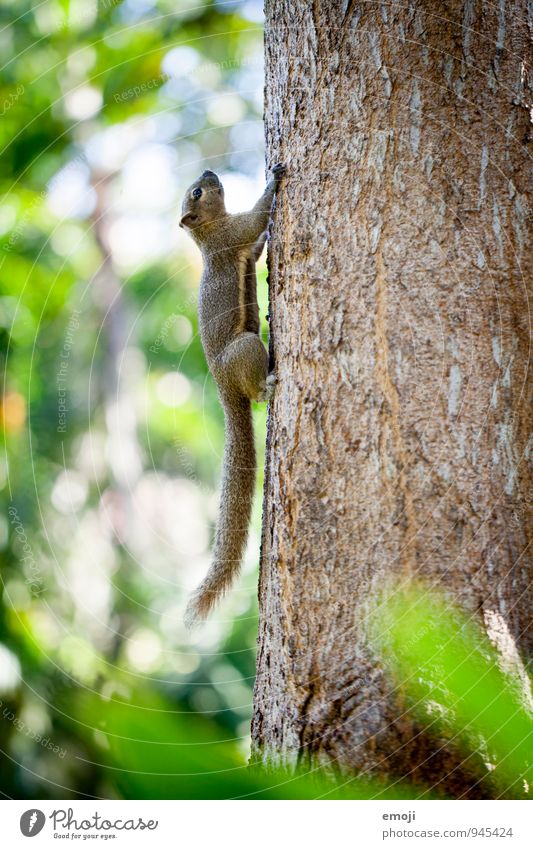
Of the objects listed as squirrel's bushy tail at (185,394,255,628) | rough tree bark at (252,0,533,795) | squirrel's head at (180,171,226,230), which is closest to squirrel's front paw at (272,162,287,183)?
rough tree bark at (252,0,533,795)

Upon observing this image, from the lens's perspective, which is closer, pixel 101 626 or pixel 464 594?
pixel 464 594

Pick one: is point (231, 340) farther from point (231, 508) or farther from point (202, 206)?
point (202, 206)

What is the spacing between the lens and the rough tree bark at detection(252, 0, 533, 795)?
2.04 metres

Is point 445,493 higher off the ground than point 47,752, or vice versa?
point 445,493

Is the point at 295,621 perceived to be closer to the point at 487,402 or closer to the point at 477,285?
the point at 487,402

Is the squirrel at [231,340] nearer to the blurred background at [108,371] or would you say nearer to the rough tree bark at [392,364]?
the blurred background at [108,371]

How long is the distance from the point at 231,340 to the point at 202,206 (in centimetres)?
99

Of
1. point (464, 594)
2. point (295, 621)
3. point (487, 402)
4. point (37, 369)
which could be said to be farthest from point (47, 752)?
point (37, 369)

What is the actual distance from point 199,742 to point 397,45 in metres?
2.13

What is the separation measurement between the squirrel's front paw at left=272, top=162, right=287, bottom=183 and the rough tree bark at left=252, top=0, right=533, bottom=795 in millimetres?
133

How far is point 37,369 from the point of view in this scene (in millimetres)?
7754

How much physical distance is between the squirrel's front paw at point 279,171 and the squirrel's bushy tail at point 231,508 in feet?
3.60

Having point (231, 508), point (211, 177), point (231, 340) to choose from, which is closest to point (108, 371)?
point (211, 177)

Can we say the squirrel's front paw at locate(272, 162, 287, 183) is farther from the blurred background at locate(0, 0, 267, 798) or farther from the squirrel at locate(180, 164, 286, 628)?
the blurred background at locate(0, 0, 267, 798)
